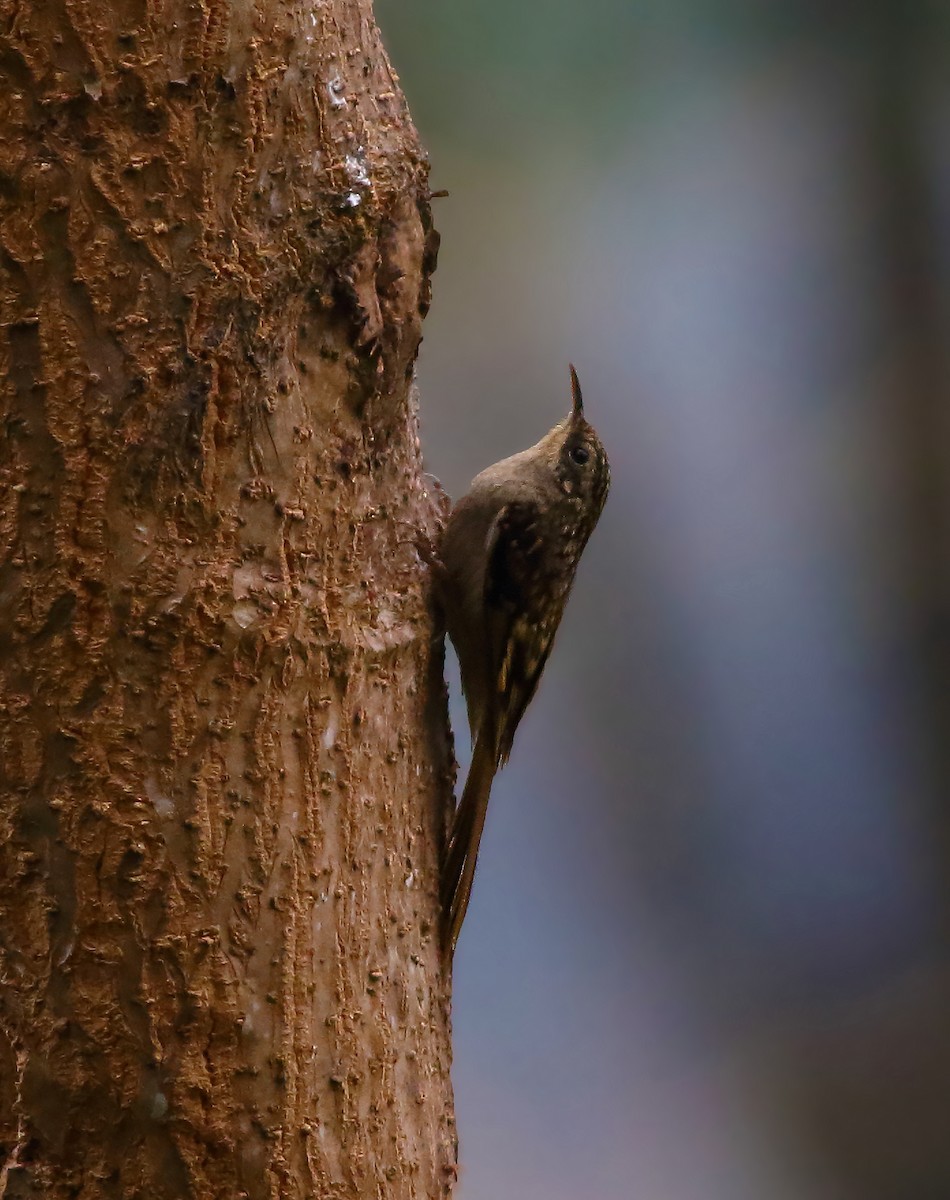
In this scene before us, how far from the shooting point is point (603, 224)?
8.91 ft

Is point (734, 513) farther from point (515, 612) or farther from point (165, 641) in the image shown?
point (165, 641)

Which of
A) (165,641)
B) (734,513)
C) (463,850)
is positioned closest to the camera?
(165,641)

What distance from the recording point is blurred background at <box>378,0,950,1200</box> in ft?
8.61

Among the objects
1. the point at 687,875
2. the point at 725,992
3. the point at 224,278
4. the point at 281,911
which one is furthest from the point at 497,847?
the point at 224,278

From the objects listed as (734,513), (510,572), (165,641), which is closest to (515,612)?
(510,572)

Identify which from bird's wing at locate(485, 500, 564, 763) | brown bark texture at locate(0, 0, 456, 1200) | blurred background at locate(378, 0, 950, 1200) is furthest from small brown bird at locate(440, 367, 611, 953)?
blurred background at locate(378, 0, 950, 1200)

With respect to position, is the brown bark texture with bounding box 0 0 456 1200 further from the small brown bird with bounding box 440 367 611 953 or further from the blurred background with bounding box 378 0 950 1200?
the blurred background with bounding box 378 0 950 1200

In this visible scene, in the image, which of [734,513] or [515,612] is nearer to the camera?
[515,612]

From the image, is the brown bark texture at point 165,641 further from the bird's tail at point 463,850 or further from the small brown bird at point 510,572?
the small brown bird at point 510,572

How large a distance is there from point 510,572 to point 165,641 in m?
0.74

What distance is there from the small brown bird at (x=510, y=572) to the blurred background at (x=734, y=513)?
2.27ft

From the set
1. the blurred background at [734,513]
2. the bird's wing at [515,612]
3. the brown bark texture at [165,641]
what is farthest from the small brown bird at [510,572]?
the blurred background at [734,513]

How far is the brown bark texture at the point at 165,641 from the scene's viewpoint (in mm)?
1135

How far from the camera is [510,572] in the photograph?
5.89 ft
